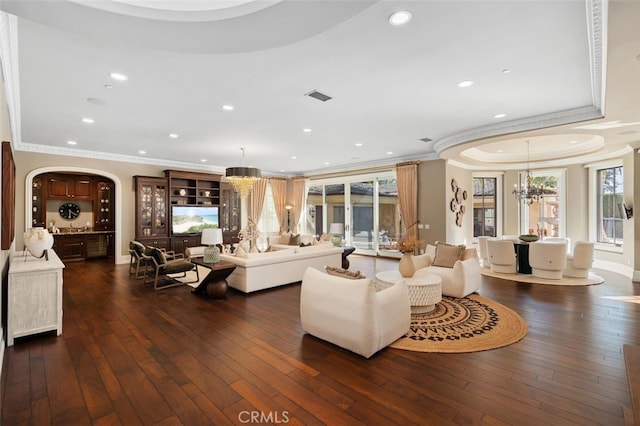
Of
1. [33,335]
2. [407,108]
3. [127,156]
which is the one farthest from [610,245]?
[127,156]

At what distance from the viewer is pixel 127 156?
8.24 m

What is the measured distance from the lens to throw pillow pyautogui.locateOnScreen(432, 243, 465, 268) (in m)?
5.24

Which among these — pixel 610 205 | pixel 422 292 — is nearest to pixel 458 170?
pixel 610 205

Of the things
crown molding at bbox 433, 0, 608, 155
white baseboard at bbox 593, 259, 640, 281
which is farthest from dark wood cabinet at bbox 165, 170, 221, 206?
white baseboard at bbox 593, 259, 640, 281

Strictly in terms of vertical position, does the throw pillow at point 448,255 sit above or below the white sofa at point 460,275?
above

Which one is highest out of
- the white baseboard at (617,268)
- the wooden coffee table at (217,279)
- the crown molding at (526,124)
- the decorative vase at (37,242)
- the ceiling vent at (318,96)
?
the ceiling vent at (318,96)

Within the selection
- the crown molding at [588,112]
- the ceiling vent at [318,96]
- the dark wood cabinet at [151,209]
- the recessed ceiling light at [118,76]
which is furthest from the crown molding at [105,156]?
the crown molding at [588,112]

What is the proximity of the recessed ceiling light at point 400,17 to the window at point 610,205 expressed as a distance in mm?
7960

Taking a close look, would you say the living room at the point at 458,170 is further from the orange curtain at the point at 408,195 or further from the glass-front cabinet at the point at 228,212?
the glass-front cabinet at the point at 228,212

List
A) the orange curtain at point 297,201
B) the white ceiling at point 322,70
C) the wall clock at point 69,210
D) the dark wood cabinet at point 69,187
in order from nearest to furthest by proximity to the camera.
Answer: the white ceiling at point 322,70
the dark wood cabinet at point 69,187
the wall clock at point 69,210
the orange curtain at point 297,201

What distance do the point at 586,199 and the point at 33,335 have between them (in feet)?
37.9

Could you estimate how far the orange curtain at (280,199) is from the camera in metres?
11.7

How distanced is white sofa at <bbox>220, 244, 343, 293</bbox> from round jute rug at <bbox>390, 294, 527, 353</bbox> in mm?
2595

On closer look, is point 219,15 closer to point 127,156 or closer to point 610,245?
point 127,156
